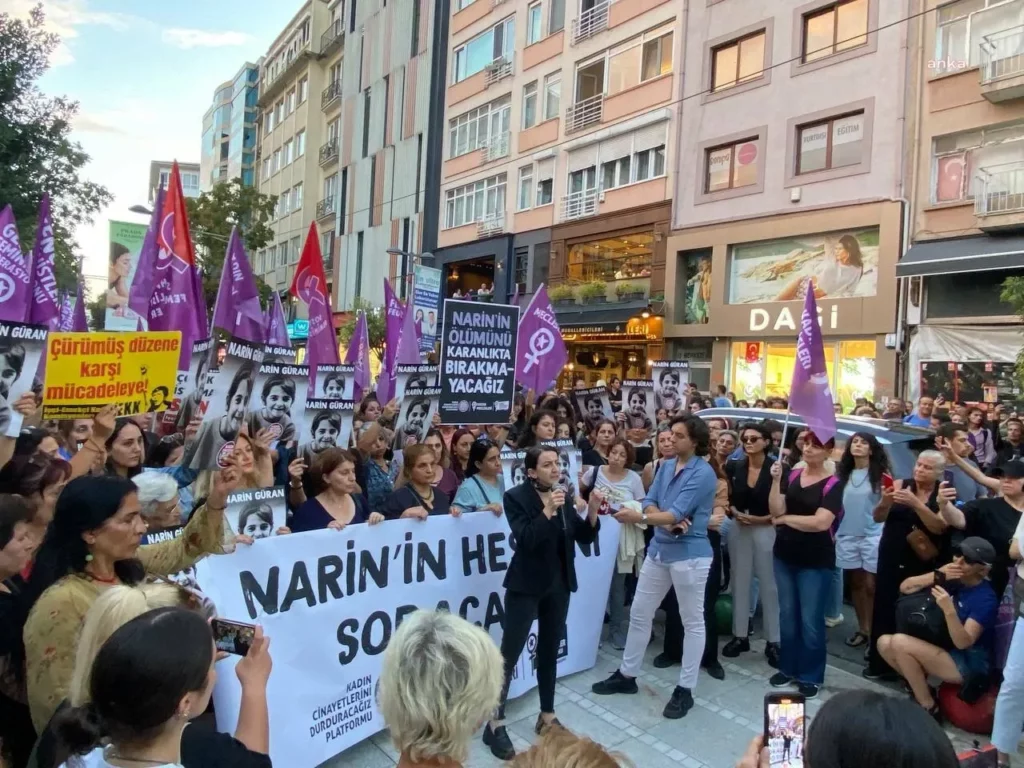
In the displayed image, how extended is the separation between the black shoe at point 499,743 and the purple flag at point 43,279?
633 cm

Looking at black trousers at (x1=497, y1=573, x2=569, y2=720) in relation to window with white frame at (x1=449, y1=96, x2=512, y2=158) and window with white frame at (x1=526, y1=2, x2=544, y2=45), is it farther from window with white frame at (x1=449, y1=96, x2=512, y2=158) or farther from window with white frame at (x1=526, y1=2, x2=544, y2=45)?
window with white frame at (x1=526, y1=2, x2=544, y2=45)

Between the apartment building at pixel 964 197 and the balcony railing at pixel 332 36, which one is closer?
the apartment building at pixel 964 197

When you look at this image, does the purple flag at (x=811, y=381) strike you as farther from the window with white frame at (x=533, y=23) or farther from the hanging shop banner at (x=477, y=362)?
the window with white frame at (x=533, y=23)

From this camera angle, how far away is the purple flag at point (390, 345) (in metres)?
10.8

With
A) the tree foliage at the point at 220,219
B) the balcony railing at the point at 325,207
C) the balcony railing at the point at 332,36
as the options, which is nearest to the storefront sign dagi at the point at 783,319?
the tree foliage at the point at 220,219

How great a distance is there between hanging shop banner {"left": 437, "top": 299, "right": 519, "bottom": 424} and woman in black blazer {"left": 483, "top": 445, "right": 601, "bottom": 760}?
228cm

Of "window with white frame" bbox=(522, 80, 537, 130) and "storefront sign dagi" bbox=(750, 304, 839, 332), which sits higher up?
"window with white frame" bbox=(522, 80, 537, 130)

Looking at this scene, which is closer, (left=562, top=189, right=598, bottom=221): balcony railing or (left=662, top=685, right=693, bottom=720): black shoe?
(left=662, top=685, right=693, bottom=720): black shoe

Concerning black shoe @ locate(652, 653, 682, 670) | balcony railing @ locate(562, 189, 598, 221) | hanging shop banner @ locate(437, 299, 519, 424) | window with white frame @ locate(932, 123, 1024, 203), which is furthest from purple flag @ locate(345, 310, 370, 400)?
balcony railing @ locate(562, 189, 598, 221)

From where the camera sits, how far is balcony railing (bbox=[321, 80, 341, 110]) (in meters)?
45.7

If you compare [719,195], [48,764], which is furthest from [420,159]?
[48,764]

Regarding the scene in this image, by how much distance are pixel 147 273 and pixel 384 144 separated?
110ft

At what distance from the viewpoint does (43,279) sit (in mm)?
7715

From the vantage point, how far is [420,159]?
35469 mm
